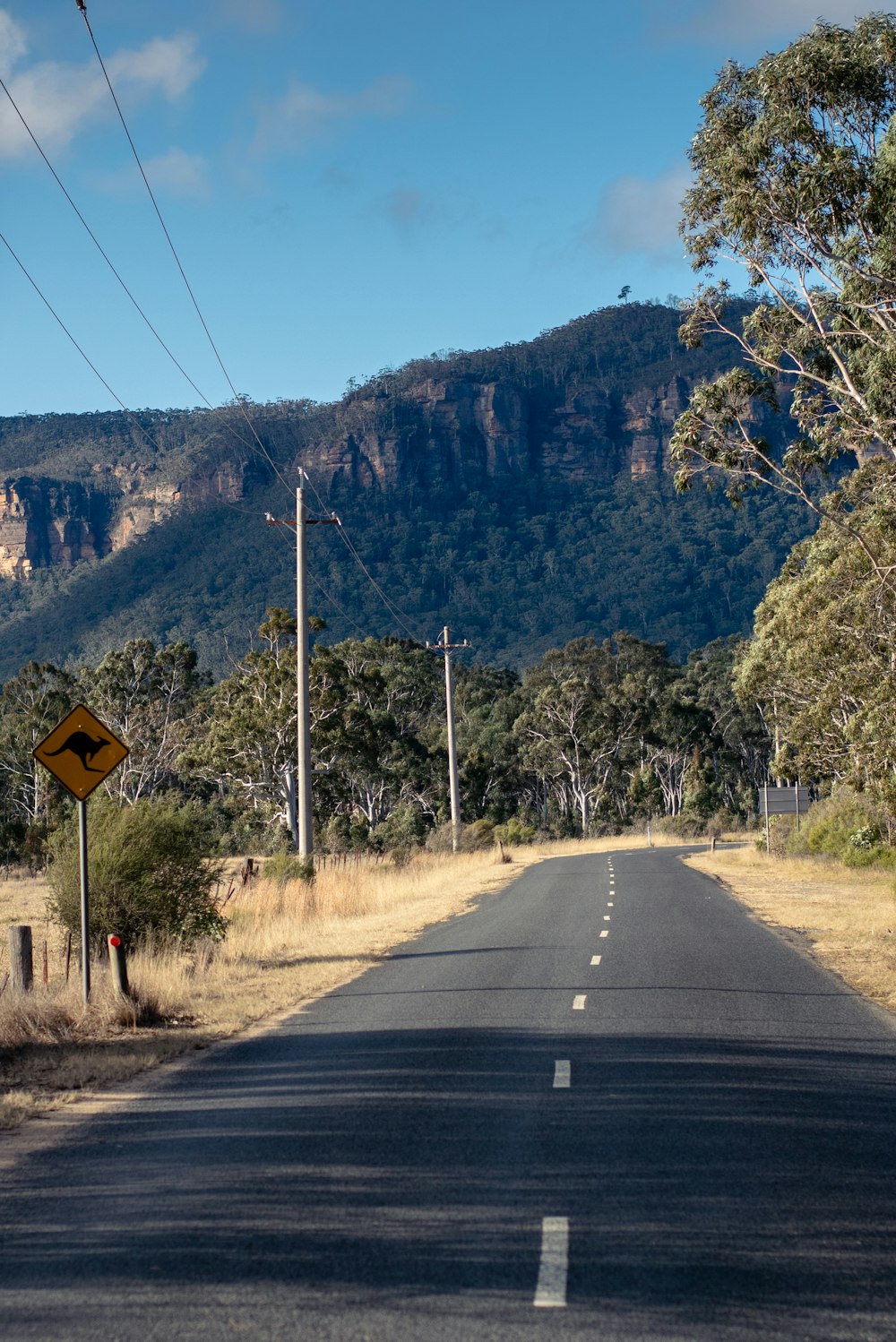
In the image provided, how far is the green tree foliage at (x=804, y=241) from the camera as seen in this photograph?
20.9m

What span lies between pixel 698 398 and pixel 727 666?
250ft

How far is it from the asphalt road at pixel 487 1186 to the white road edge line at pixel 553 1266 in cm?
1

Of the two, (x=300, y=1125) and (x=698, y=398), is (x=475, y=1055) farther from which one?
(x=698, y=398)

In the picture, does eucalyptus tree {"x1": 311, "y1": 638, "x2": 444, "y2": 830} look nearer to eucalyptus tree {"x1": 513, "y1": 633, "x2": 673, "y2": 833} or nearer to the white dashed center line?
eucalyptus tree {"x1": 513, "y1": 633, "x2": 673, "y2": 833}

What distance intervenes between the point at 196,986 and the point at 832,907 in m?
15.1

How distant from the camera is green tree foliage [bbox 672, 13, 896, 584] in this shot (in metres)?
20.9

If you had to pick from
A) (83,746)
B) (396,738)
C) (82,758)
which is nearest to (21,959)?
→ (82,758)

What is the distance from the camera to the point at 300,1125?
8367 mm

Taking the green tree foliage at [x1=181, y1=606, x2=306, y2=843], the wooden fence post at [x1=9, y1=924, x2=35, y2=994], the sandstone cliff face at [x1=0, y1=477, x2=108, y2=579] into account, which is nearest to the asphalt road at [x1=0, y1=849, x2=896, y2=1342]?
the wooden fence post at [x1=9, y1=924, x2=35, y2=994]

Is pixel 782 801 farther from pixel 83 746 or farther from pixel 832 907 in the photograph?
pixel 83 746

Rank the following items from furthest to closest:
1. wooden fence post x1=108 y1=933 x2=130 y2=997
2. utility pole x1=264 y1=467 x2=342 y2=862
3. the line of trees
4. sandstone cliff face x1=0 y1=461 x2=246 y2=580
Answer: sandstone cliff face x1=0 y1=461 x2=246 y2=580
the line of trees
utility pole x1=264 y1=467 x2=342 y2=862
wooden fence post x1=108 y1=933 x2=130 y2=997

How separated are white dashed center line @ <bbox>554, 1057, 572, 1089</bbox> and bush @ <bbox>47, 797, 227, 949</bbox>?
8.56m

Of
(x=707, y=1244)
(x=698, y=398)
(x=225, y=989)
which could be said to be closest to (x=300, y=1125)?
(x=707, y=1244)

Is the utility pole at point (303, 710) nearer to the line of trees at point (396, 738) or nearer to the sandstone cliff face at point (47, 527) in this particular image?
the line of trees at point (396, 738)
